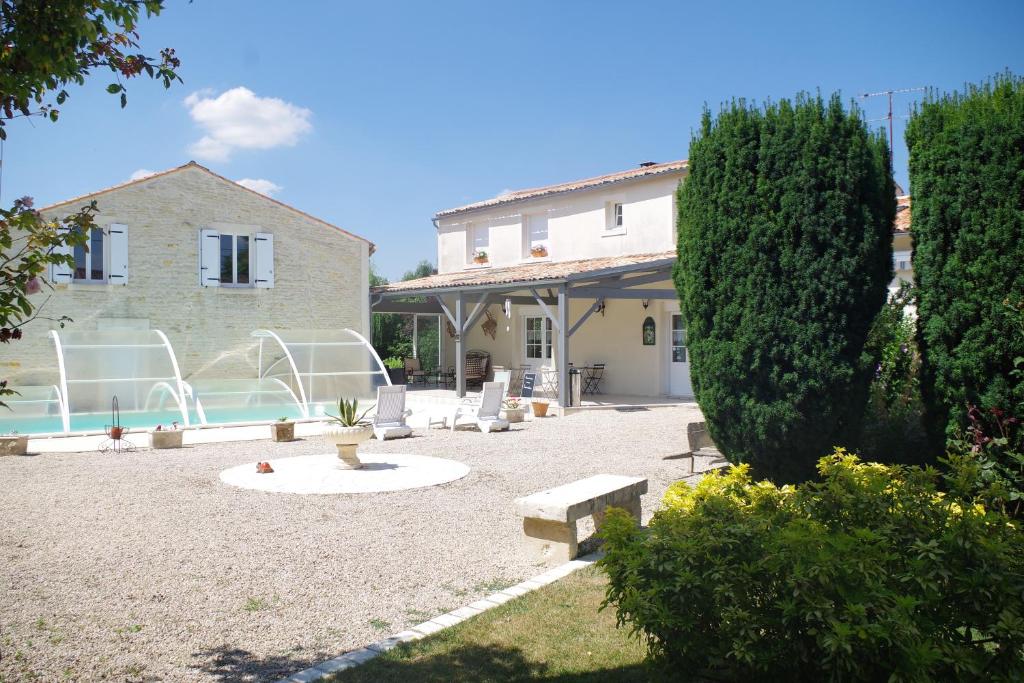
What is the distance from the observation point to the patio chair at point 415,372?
79.9 ft

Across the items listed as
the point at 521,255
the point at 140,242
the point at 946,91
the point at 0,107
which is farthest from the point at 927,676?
the point at 521,255

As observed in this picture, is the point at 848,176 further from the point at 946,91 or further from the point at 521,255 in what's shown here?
the point at 521,255

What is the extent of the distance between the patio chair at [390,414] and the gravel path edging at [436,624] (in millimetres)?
7324

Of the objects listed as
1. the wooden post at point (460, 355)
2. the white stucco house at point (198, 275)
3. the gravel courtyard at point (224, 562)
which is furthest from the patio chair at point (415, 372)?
the gravel courtyard at point (224, 562)

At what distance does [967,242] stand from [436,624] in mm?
4895

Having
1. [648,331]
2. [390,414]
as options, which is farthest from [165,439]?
[648,331]

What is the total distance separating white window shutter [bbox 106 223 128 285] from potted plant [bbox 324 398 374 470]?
1072 centimetres

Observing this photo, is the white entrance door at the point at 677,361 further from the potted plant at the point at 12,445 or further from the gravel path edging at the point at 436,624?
the potted plant at the point at 12,445

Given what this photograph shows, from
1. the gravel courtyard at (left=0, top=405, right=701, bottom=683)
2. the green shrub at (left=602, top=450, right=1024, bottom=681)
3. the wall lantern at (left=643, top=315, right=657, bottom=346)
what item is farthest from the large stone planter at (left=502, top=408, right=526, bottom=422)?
the green shrub at (left=602, top=450, right=1024, bottom=681)

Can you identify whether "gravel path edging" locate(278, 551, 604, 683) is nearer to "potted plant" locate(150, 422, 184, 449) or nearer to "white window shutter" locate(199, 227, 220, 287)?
"potted plant" locate(150, 422, 184, 449)

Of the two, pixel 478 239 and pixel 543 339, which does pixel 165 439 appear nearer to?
pixel 543 339

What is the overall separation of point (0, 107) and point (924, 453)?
723 cm

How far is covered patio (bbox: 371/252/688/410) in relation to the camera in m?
16.4

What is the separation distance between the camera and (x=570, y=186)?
21609mm
